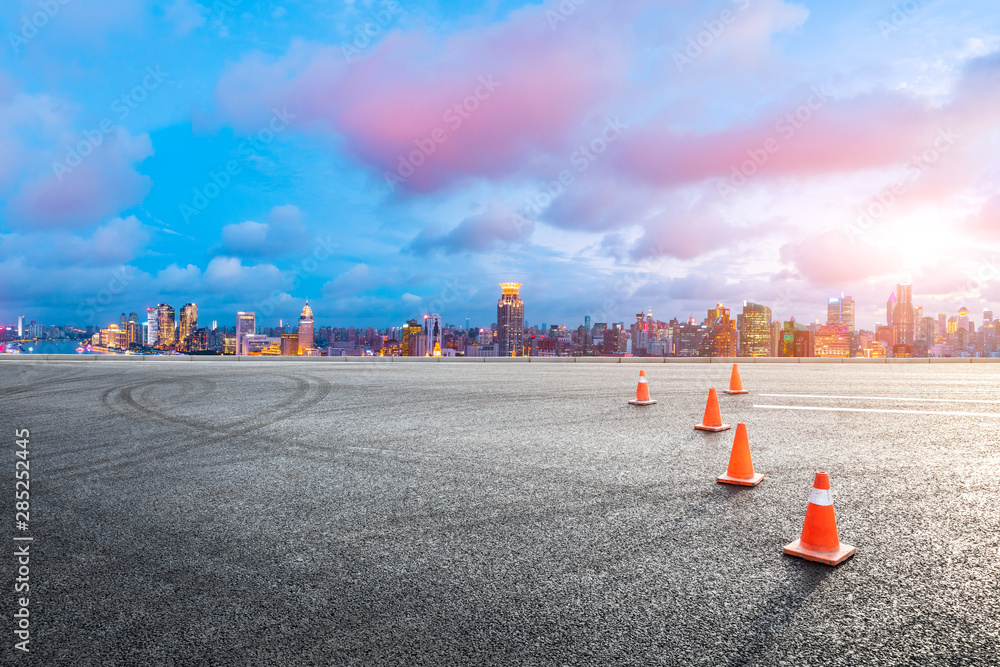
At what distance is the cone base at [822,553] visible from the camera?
149 inches

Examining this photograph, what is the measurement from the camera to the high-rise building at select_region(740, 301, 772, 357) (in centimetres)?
3375

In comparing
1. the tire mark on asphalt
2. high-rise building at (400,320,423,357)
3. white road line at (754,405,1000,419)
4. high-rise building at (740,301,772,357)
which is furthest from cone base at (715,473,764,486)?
high-rise building at (400,320,423,357)

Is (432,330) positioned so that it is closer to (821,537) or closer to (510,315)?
(510,315)

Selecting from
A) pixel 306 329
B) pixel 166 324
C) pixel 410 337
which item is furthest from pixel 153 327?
pixel 410 337

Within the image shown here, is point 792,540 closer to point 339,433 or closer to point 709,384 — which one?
point 339,433

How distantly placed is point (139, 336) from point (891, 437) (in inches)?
3542

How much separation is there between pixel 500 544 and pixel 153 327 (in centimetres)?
7440

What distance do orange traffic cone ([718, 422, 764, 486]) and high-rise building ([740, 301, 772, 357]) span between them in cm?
2523

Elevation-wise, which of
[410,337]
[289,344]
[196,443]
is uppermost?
[410,337]

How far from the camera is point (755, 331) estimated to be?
43.8 metres

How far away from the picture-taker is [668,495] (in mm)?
5301

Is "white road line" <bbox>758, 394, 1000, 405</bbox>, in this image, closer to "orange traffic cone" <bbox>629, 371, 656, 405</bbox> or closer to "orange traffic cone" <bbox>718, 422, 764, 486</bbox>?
"orange traffic cone" <bbox>629, 371, 656, 405</bbox>

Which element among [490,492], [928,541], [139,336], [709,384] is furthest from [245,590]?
[139,336]

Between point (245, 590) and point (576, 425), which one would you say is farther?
point (576, 425)
